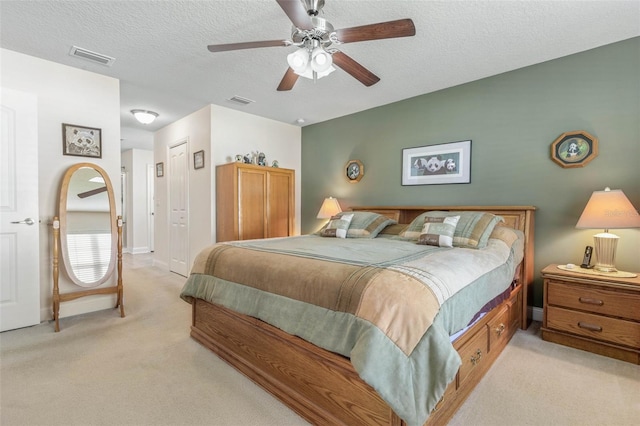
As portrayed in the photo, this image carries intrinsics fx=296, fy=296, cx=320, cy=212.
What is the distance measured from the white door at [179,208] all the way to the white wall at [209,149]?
5.3 inches

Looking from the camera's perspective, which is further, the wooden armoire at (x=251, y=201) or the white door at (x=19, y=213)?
the wooden armoire at (x=251, y=201)

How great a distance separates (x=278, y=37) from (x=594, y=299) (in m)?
3.23

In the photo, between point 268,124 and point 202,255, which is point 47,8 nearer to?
point 202,255

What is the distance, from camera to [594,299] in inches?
87.8

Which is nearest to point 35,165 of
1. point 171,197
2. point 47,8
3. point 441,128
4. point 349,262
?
point 47,8

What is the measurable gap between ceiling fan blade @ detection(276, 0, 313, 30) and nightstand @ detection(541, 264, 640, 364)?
2607 mm

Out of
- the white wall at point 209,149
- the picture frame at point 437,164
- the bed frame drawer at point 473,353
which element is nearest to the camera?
the bed frame drawer at point 473,353

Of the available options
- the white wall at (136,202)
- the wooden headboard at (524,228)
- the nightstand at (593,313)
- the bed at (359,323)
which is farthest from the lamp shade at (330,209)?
the white wall at (136,202)

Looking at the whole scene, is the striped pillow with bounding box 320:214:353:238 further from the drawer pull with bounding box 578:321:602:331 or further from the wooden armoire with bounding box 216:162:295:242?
the drawer pull with bounding box 578:321:602:331

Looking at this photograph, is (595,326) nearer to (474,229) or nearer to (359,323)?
(474,229)

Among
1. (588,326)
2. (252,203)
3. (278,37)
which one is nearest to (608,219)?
(588,326)

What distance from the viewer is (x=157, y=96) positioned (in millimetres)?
3787

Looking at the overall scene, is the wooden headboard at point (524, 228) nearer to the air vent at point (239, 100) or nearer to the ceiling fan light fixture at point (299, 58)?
the ceiling fan light fixture at point (299, 58)

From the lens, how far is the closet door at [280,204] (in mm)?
4395
